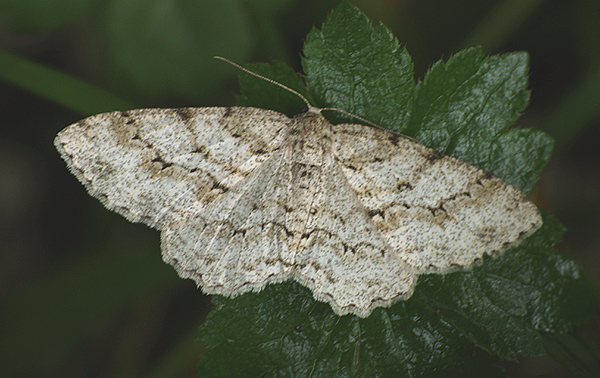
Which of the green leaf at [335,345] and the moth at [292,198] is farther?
the green leaf at [335,345]

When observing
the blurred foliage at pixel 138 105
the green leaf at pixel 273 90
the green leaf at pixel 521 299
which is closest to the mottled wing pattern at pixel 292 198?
the green leaf at pixel 273 90

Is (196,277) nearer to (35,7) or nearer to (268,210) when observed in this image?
(268,210)

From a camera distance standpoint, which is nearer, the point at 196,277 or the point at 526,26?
the point at 196,277

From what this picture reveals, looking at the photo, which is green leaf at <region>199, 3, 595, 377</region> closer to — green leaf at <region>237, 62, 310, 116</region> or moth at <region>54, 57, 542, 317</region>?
green leaf at <region>237, 62, 310, 116</region>

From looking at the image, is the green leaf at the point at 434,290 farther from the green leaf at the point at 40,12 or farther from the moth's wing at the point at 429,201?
the green leaf at the point at 40,12

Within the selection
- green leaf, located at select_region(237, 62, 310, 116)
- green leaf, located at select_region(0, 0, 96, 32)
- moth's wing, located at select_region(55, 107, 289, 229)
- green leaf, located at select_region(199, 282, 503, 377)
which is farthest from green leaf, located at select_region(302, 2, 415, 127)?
green leaf, located at select_region(0, 0, 96, 32)

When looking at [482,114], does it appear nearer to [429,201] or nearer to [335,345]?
[429,201]

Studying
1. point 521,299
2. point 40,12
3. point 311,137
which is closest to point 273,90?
point 311,137

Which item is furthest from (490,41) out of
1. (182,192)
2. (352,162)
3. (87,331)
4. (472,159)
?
(87,331)
